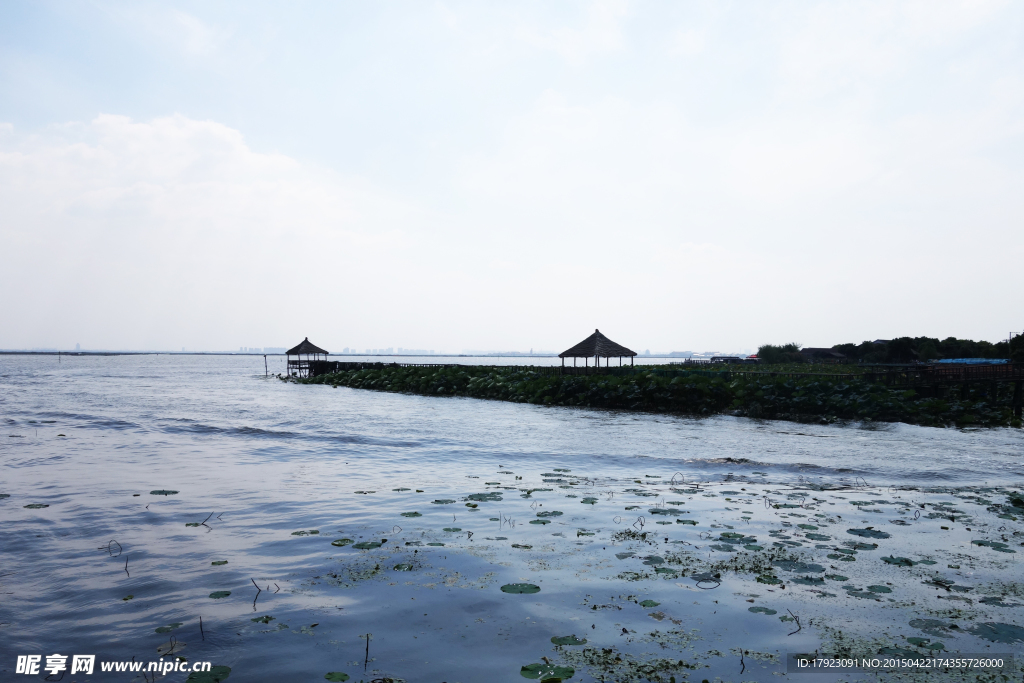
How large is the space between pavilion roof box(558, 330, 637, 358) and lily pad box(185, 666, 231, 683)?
33519 millimetres

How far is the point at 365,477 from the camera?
11000 mm

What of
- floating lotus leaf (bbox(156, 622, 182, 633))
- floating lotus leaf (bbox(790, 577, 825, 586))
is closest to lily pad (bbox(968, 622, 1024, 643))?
floating lotus leaf (bbox(790, 577, 825, 586))

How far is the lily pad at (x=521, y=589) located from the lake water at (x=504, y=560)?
68 mm

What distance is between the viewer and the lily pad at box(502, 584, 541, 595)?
195 inches

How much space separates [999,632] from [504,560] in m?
4.04

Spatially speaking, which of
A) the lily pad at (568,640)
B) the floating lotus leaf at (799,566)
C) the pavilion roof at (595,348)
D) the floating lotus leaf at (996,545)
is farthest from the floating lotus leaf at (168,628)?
the pavilion roof at (595,348)

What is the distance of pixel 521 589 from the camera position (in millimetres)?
5008

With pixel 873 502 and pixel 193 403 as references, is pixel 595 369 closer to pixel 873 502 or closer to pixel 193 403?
pixel 193 403

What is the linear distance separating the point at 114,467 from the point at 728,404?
21032 mm

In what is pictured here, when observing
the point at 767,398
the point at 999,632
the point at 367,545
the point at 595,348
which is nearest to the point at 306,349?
the point at 595,348

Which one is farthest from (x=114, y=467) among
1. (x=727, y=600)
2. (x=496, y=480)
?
(x=727, y=600)

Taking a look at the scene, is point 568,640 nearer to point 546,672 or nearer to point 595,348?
point 546,672

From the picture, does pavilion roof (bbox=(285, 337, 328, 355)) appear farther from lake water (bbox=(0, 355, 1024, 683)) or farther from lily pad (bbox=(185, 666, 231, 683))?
lily pad (bbox=(185, 666, 231, 683))

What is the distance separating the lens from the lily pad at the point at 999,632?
156 inches
